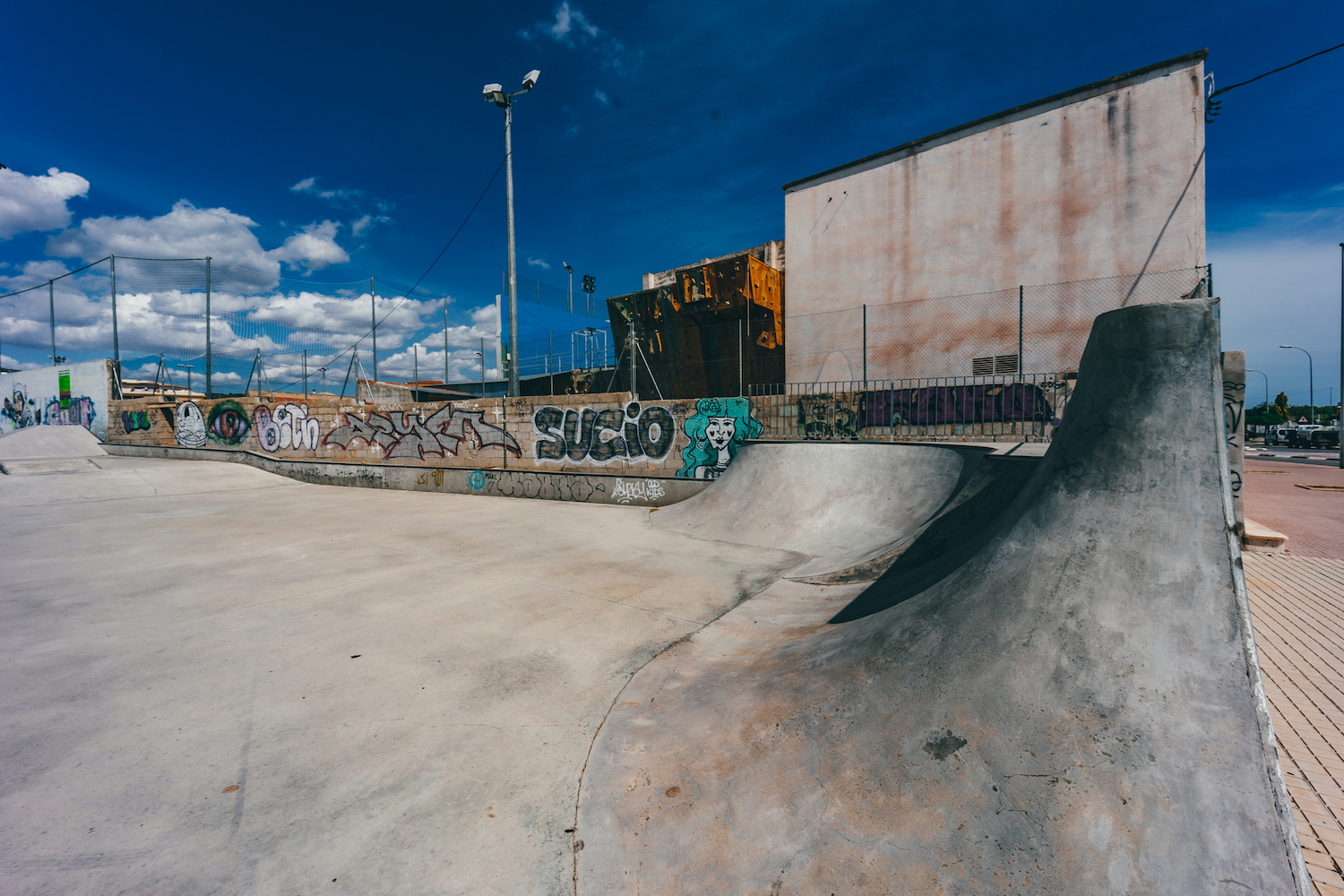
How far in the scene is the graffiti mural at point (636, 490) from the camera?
474 inches

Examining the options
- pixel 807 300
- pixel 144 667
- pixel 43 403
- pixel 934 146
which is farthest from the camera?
pixel 43 403

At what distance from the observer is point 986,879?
6.14 ft

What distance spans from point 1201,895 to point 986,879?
621 millimetres

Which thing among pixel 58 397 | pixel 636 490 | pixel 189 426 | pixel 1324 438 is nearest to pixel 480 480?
pixel 636 490

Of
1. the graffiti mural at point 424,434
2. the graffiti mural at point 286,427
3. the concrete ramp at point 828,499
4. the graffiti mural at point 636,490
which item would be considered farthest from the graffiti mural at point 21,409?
the concrete ramp at point 828,499

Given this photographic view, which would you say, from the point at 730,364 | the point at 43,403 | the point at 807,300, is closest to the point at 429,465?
the point at 730,364

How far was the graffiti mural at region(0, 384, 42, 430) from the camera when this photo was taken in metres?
28.8

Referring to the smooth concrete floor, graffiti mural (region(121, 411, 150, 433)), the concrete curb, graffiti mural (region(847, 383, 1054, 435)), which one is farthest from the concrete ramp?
graffiti mural (region(121, 411, 150, 433))

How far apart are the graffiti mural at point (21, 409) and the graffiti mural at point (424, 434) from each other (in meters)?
26.6

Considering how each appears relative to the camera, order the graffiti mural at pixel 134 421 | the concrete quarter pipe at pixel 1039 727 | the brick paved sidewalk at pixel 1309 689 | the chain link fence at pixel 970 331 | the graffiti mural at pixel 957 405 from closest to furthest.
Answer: the concrete quarter pipe at pixel 1039 727
the brick paved sidewalk at pixel 1309 689
the graffiti mural at pixel 957 405
the chain link fence at pixel 970 331
the graffiti mural at pixel 134 421

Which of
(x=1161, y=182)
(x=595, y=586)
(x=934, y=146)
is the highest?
(x=934, y=146)

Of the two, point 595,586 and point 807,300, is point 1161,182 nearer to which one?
point 807,300

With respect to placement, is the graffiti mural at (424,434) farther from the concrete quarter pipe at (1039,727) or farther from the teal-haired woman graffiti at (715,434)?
the concrete quarter pipe at (1039,727)

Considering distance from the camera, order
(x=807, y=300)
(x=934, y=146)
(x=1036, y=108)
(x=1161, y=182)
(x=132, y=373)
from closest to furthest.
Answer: (x=1161, y=182) < (x=1036, y=108) < (x=934, y=146) < (x=807, y=300) < (x=132, y=373)
